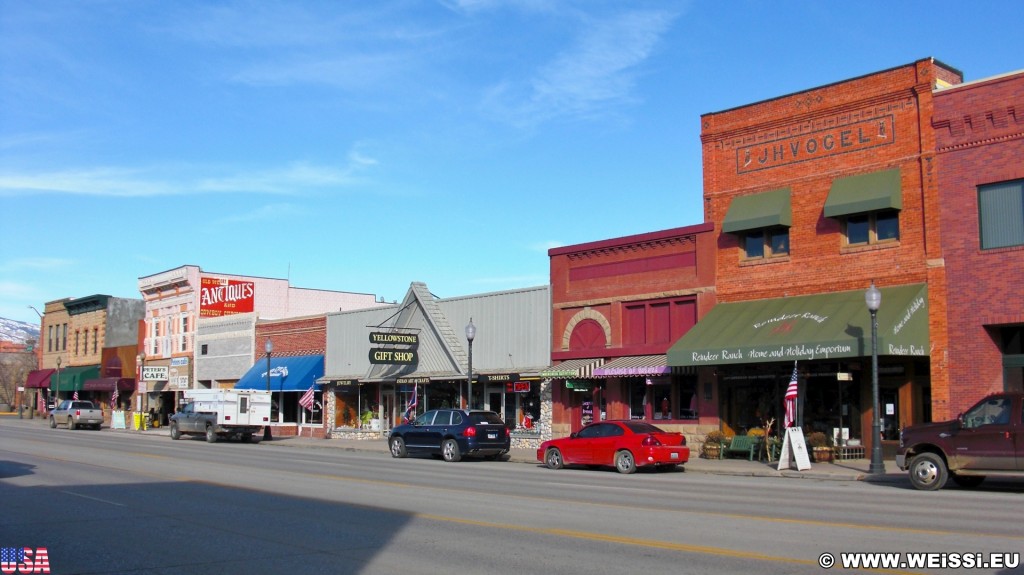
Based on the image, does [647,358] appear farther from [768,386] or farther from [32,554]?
[32,554]

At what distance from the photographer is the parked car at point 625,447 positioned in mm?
23719

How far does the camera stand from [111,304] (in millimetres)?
67812

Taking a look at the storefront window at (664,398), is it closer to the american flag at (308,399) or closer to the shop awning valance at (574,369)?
the shop awning valance at (574,369)

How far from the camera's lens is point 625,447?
2408 cm

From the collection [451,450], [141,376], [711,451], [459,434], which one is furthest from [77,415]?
[711,451]

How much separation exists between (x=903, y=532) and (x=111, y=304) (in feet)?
215

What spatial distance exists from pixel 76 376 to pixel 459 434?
166 ft

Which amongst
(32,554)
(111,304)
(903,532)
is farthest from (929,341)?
(111,304)

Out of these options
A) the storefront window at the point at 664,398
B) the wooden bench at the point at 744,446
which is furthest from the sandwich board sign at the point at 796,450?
the storefront window at the point at 664,398

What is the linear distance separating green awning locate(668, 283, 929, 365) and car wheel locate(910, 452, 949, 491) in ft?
16.7

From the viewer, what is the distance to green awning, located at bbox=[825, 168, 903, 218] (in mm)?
25688

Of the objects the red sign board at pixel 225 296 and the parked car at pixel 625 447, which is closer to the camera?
the parked car at pixel 625 447

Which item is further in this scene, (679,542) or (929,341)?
(929,341)

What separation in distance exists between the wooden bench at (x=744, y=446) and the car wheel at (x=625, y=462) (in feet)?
14.9
